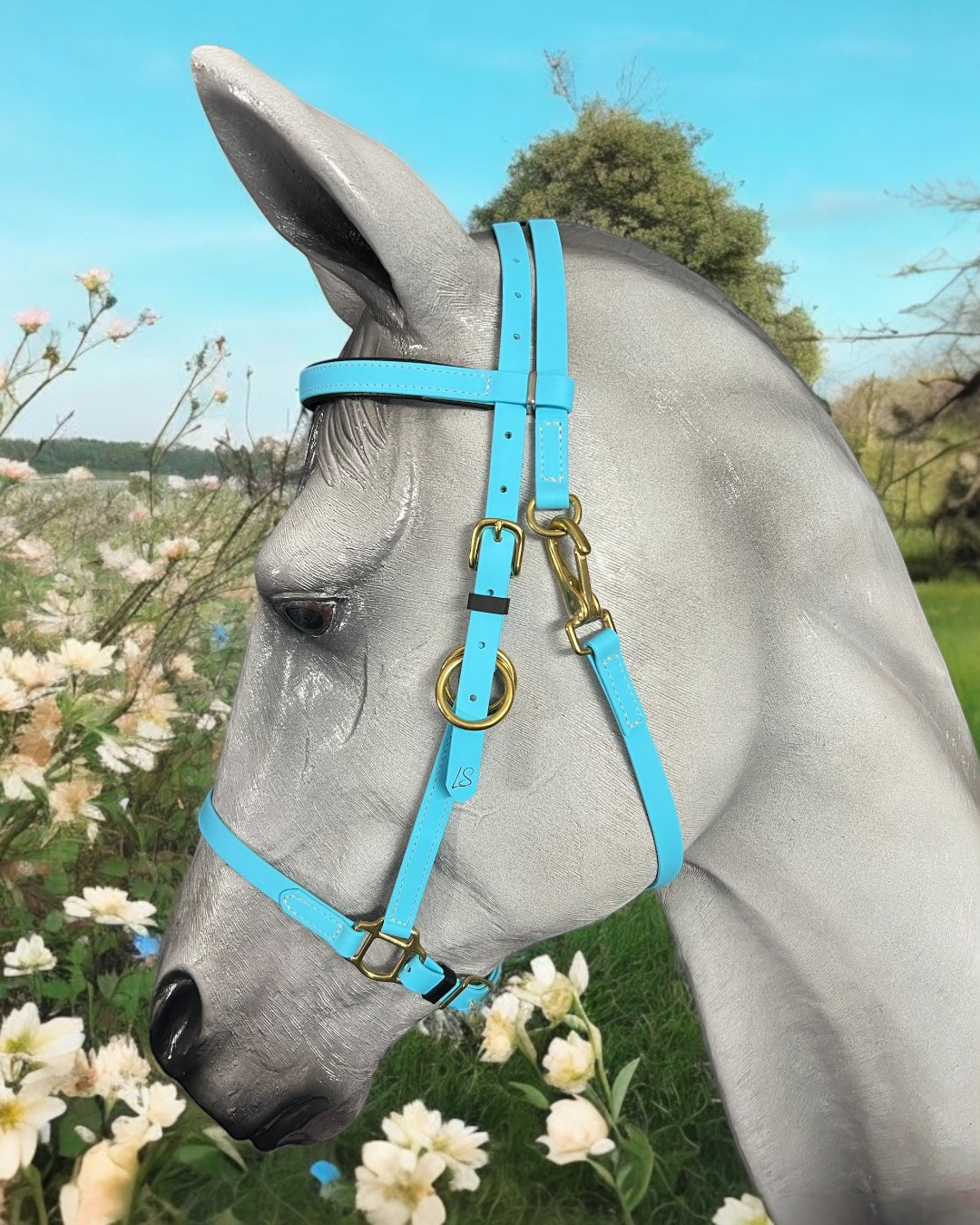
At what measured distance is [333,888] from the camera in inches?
36.1

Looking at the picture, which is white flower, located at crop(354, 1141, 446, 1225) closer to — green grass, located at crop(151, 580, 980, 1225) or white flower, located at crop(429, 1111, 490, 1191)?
white flower, located at crop(429, 1111, 490, 1191)

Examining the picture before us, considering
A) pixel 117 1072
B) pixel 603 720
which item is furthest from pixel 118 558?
pixel 603 720

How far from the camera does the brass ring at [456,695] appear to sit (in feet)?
2.67

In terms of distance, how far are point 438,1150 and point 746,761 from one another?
0.70 m

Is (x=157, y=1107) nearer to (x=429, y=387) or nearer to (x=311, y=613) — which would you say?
(x=311, y=613)

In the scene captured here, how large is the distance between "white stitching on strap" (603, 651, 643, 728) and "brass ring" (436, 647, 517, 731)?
3.0 inches

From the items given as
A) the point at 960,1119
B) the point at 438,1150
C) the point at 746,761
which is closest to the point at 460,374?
the point at 746,761

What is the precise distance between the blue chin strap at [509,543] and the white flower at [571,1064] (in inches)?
23.7

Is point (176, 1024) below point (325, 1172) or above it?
above

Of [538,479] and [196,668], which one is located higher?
[538,479]

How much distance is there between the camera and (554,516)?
81 cm

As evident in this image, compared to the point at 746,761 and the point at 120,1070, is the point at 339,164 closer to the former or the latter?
the point at 746,761

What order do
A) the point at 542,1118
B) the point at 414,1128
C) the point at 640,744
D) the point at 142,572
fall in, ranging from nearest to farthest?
the point at 640,744, the point at 414,1128, the point at 542,1118, the point at 142,572

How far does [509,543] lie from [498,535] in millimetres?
11
